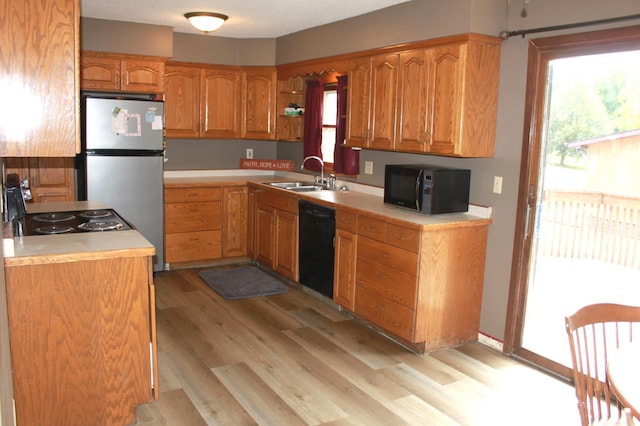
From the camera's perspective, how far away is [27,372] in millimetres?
2455

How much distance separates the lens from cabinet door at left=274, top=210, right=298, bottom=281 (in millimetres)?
4980

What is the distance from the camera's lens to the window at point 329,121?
5527 mm

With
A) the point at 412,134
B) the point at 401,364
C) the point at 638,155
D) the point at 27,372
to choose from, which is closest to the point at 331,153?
the point at 412,134

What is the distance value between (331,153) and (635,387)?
4.33 metres

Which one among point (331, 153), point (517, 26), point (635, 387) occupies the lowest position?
point (635, 387)

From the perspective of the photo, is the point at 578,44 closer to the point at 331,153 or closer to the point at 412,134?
the point at 412,134

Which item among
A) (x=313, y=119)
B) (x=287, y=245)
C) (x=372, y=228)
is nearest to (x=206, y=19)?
(x=313, y=119)

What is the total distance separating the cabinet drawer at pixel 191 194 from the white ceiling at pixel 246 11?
1.59 m

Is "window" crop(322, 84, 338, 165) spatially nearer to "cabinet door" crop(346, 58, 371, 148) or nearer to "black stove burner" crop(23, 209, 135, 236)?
"cabinet door" crop(346, 58, 371, 148)

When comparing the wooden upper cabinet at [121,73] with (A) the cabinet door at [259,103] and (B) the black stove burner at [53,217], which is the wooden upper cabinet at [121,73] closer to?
(A) the cabinet door at [259,103]

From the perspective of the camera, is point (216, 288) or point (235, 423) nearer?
point (235, 423)

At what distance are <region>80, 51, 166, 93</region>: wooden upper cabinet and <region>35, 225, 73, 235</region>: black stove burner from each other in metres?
2.43

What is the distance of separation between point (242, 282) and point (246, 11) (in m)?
2.42

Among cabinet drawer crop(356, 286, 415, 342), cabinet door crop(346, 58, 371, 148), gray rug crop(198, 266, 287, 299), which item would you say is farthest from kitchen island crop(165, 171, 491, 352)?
gray rug crop(198, 266, 287, 299)
